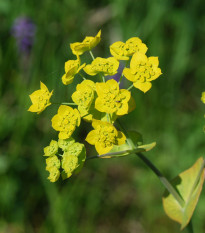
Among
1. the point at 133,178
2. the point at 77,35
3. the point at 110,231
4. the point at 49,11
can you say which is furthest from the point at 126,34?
the point at 110,231

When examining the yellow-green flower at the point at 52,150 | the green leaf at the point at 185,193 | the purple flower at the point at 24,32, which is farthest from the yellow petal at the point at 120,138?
the purple flower at the point at 24,32

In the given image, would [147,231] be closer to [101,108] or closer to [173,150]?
[173,150]

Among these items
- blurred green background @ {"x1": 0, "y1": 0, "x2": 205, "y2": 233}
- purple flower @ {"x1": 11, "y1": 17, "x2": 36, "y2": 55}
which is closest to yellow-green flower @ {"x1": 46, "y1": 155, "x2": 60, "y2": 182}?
blurred green background @ {"x1": 0, "y1": 0, "x2": 205, "y2": 233}

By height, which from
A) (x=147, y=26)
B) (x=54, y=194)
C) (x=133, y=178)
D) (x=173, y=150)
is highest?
(x=147, y=26)

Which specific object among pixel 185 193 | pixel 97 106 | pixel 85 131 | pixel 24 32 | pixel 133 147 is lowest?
pixel 85 131

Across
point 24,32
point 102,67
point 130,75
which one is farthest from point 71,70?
point 24,32

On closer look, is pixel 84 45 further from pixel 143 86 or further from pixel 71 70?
pixel 143 86

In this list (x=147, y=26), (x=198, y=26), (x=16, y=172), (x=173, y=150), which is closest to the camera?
(x=16, y=172)

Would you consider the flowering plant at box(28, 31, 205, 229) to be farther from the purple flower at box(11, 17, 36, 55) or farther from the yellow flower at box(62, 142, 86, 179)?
the purple flower at box(11, 17, 36, 55)
